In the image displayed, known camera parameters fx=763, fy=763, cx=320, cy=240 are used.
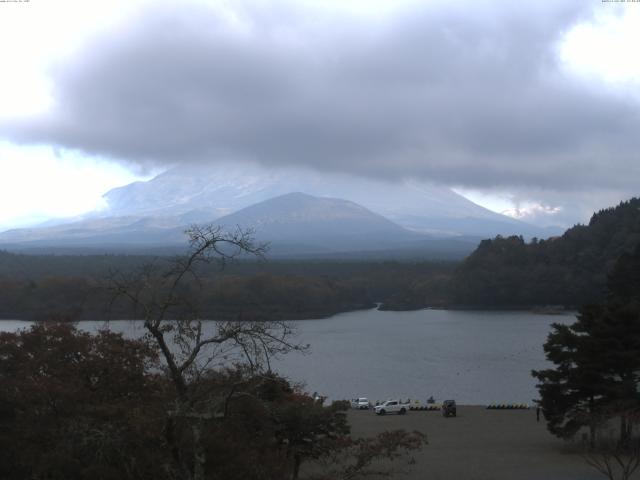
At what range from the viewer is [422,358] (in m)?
27.3

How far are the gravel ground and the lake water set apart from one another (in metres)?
3.86

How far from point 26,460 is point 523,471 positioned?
6.64 m

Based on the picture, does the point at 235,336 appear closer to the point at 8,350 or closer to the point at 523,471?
the point at 8,350

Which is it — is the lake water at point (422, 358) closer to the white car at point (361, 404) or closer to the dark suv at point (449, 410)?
the white car at point (361, 404)

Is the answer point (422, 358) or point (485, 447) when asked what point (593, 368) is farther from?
point (422, 358)

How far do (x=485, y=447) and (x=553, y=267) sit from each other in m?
38.4

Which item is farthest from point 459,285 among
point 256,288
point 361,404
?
point 361,404

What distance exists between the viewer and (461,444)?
41.7 ft

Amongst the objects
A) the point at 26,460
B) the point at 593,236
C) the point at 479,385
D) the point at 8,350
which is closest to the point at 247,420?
the point at 26,460

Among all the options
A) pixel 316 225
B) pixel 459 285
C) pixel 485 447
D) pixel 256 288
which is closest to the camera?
pixel 485 447

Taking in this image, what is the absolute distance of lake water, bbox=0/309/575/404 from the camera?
21.0 m

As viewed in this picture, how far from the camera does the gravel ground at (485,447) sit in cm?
1020

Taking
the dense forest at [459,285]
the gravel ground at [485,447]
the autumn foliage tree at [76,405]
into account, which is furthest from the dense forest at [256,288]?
the autumn foliage tree at [76,405]

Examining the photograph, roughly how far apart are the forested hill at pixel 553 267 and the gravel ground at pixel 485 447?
3201 cm
